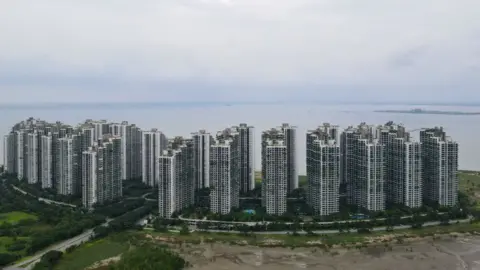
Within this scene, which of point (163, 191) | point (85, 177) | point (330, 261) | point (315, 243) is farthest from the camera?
point (85, 177)

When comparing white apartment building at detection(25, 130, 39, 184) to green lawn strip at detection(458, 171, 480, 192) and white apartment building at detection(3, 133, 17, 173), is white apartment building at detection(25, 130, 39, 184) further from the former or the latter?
green lawn strip at detection(458, 171, 480, 192)

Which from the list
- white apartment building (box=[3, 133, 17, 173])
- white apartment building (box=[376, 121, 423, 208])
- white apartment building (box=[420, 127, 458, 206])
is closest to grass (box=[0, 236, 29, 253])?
white apartment building (box=[3, 133, 17, 173])

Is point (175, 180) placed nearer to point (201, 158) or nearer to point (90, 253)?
point (201, 158)

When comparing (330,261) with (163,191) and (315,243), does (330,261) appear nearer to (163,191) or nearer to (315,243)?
(315,243)

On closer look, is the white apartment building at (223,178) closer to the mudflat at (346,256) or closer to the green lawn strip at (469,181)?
the mudflat at (346,256)

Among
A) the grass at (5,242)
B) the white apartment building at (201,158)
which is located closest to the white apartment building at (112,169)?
the white apartment building at (201,158)

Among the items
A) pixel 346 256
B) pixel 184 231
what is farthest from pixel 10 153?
pixel 346 256

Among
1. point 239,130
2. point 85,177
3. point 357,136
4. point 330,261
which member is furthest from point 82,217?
point 357,136
